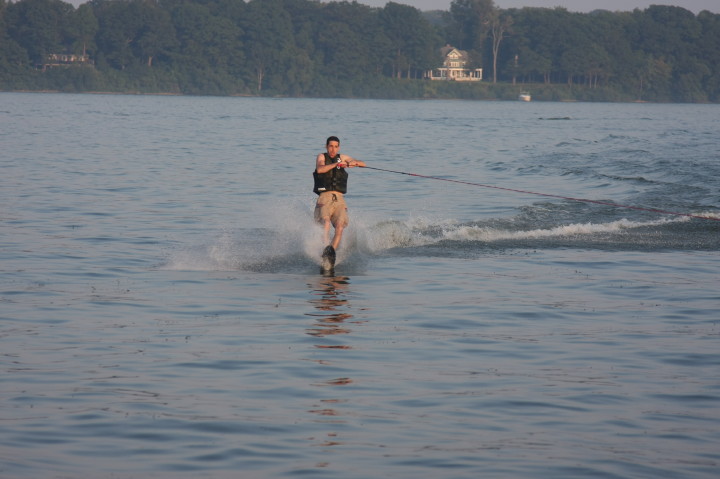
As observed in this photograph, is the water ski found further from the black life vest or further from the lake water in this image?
the black life vest

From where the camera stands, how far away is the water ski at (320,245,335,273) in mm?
13656

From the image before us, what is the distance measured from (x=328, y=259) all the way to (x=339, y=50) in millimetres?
154530

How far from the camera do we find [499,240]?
17094 millimetres

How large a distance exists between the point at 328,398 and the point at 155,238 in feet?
30.7

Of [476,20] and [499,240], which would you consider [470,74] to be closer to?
[476,20]

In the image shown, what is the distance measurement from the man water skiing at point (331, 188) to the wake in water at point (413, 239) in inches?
17.0

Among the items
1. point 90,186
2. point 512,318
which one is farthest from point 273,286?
point 90,186

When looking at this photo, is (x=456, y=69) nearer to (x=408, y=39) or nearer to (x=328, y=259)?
(x=408, y=39)

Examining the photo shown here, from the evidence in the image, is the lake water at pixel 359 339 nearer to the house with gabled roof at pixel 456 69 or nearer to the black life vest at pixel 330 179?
the black life vest at pixel 330 179

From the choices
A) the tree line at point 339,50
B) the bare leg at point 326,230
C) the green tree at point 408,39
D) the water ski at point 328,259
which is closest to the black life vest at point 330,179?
the bare leg at point 326,230

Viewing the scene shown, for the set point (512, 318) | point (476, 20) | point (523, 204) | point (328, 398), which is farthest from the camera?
point (476, 20)

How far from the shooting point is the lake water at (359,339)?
6965 mm

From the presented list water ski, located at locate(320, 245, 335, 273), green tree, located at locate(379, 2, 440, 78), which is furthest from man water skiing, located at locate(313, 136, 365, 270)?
green tree, located at locate(379, 2, 440, 78)

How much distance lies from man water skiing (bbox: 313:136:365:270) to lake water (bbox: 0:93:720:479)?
20.3 inches
